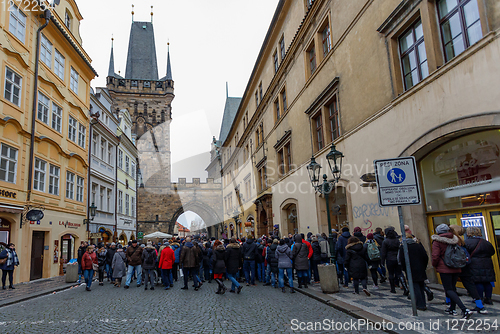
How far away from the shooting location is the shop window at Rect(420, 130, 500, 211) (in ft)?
24.3

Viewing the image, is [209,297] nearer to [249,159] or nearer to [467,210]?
[467,210]

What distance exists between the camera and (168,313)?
7.38m

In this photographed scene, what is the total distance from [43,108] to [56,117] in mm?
1273

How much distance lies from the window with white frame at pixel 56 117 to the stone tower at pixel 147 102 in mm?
26427

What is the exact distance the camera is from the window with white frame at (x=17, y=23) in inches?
558

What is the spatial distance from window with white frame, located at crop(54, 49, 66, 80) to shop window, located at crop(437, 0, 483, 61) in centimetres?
1640

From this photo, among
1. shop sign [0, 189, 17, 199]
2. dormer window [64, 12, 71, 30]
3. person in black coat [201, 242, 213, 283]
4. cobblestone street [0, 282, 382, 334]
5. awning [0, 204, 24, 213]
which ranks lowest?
cobblestone street [0, 282, 382, 334]

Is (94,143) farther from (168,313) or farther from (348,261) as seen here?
(348,261)

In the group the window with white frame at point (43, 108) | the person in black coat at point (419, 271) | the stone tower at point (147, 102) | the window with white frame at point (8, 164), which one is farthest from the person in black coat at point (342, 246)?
the stone tower at point (147, 102)

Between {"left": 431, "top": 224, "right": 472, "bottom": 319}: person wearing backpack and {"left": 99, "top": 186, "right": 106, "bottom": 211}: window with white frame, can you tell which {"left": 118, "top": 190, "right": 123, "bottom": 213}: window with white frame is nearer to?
{"left": 99, "top": 186, "right": 106, "bottom": 211}: window with white frame

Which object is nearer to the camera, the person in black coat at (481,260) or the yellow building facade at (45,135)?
the person in black coat at (481,260)

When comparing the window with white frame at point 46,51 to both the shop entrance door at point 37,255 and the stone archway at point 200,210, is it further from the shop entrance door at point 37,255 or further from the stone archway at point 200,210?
the stone archway at point 200,210

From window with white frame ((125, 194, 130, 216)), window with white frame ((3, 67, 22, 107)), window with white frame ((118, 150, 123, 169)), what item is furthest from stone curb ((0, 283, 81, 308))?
window with white frame ((125, 194, 130, 216))

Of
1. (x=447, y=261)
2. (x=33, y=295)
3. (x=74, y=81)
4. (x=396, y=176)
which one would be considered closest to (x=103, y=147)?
(x=74, y=81)
